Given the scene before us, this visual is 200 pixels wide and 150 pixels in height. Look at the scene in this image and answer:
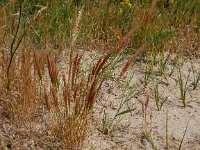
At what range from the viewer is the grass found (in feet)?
6.94

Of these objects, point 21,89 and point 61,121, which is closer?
point 61,121

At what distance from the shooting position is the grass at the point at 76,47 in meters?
2.12

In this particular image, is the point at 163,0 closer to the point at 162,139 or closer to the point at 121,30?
the point at 121,30

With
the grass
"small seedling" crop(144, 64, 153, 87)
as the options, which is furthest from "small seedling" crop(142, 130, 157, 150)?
"small seedling" crop(144, 64, 153, 87)

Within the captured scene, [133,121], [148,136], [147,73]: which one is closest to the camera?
[148,136]

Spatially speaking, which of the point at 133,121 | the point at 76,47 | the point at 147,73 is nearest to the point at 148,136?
the point at 133,121

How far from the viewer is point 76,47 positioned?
9.73 feet

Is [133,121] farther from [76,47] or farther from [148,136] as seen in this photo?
[76,47]

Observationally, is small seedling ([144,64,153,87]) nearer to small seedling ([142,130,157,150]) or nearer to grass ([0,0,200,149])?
grass ([0,0,200,149])

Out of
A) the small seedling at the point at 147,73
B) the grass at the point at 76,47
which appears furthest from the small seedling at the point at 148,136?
the small seedling at the point at 147,73

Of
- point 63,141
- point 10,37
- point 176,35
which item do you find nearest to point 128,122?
point 63,141

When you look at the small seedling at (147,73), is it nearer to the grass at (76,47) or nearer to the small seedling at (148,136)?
the grass at (76,47)

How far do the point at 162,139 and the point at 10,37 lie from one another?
4.03 ft

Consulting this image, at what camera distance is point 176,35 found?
332 centimetres
